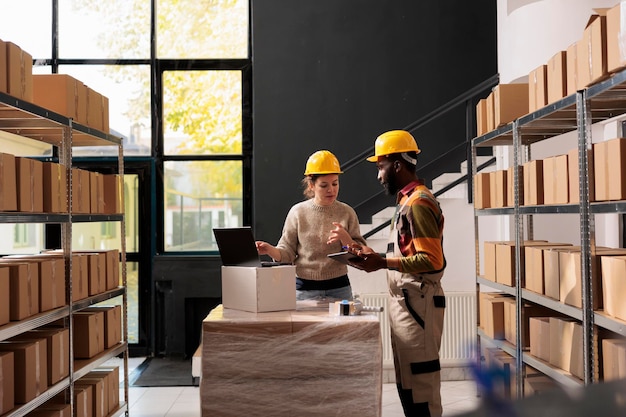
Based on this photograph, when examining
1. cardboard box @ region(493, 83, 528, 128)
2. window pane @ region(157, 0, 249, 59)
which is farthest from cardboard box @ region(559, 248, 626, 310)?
window pane @ region(157, 0, 249, 59)

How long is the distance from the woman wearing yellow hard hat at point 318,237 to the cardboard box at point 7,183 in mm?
1625

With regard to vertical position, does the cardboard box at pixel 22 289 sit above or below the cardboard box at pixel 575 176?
below

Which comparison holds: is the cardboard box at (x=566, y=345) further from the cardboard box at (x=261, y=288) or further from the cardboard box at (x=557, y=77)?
the cardboard box at (x=261, y=288)

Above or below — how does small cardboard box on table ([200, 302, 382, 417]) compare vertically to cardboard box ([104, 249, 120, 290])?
below

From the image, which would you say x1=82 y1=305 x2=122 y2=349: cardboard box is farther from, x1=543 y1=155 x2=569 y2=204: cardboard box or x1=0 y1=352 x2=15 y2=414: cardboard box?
x1=543 y1=155 x2=569 y2=204: cardboard box

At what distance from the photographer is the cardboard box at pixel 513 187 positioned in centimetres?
434

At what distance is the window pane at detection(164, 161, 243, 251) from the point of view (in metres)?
8.10

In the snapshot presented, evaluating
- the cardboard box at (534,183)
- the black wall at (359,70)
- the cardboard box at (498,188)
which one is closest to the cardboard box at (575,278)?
the cardboard box at (534,183)

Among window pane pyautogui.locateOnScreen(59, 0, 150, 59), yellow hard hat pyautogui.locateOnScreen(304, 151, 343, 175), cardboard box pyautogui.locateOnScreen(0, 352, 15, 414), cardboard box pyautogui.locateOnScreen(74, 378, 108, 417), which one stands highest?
window pane pyautogui.locateOnScreen(59, 0, 150, 59)

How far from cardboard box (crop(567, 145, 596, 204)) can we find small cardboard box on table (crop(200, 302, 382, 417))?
1164 millimetres

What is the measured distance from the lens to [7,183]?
11.0 feet

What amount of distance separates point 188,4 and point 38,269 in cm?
515

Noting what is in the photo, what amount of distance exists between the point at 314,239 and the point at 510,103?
160 cm

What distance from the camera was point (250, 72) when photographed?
8.07m
